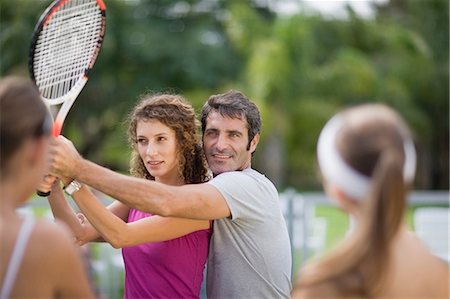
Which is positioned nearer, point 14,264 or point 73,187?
point 14,264

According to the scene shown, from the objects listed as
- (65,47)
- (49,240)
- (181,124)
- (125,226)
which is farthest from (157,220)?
(49,240)

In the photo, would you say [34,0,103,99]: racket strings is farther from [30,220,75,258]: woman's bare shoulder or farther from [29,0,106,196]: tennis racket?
[30,220,75,258]: woman's bare shoulder

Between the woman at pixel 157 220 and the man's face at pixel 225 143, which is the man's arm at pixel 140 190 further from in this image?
the man's face at pixel 225 143

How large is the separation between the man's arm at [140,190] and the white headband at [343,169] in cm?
101

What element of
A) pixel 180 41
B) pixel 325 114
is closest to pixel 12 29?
pixel 180 41

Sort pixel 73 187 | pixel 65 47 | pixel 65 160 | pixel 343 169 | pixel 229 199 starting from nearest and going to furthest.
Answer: pixel 343 169 → pixel 65 160 → pixel 73 187 → pixel 229 199 → pixel 65 47

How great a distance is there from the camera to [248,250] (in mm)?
3672

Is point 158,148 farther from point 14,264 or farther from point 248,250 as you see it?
point 14,264

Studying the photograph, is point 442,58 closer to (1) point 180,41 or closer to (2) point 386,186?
(1) point 180,41

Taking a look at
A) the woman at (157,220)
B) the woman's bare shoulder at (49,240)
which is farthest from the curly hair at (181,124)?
the woman's bare shoulder at (49,240)

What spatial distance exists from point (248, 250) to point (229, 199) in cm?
27

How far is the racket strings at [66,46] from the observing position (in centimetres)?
393

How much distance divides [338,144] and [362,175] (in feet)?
0.36

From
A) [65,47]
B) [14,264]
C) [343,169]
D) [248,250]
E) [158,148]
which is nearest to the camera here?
[14,264]
